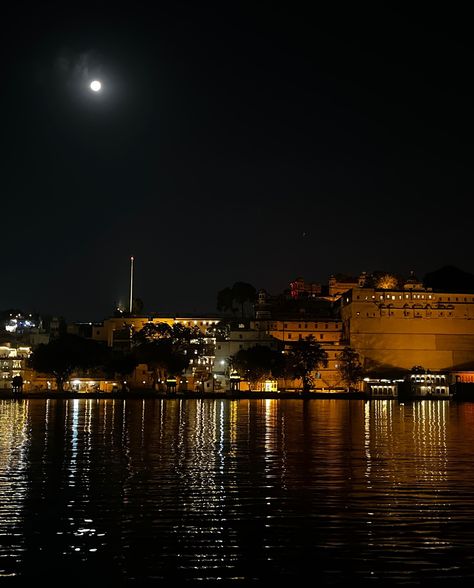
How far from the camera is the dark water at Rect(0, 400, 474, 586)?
36.9ft

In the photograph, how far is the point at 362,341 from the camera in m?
106

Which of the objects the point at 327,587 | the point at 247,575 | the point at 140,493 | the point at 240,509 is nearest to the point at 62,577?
the point at 247,575

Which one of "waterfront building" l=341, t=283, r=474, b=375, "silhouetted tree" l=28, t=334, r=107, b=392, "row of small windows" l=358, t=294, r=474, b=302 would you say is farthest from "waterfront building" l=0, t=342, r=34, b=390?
"row of small windows" l=358, t=294, r=474, b=302

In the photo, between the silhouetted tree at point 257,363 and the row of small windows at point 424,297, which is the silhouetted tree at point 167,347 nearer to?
the silhouetted tree at point 257,363

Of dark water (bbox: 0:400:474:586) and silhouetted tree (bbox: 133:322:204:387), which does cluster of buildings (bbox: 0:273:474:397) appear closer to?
silhouetted tree (bbox: 133:322:204:387)

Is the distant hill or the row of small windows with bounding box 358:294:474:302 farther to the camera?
the distant hill

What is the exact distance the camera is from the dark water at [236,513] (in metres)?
11.2

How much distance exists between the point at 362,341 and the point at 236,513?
9245 cm

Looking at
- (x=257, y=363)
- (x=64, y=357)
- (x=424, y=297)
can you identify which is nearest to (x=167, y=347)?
(x=257, y=363)

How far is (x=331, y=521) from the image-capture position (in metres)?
14.4

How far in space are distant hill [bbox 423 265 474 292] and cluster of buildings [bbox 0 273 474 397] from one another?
20.4m

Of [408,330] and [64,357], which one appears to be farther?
[408,330]

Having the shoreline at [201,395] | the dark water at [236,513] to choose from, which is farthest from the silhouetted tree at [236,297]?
the dark water at [236,513]

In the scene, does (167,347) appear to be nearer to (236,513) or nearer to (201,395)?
(201,395)
